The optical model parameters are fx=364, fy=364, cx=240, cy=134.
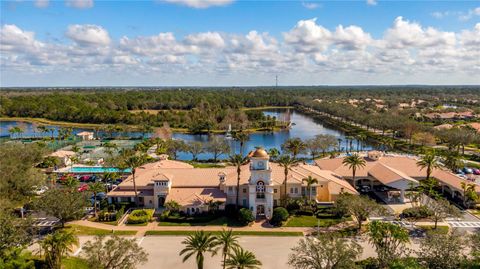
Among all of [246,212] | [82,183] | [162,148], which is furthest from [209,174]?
[162,148]

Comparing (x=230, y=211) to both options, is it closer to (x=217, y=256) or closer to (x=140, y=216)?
(x=217, y=256)

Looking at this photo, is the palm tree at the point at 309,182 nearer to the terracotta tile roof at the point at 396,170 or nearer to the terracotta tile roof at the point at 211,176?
the terracotta tile roof at the point at 211,176

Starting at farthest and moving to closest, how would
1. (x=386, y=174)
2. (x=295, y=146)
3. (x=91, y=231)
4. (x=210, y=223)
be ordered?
(x=295, y=146) < (x=386, y=174) < (x=210, y=223) < (x=91, y=231)

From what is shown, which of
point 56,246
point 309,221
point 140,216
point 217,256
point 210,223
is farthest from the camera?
point 140,216

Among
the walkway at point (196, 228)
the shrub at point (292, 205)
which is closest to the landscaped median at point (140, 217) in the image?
the walkway at point (196, 228)

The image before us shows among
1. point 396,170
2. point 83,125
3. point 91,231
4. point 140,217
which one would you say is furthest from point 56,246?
point 83,125

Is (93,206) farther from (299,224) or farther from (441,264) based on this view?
(441,264)
